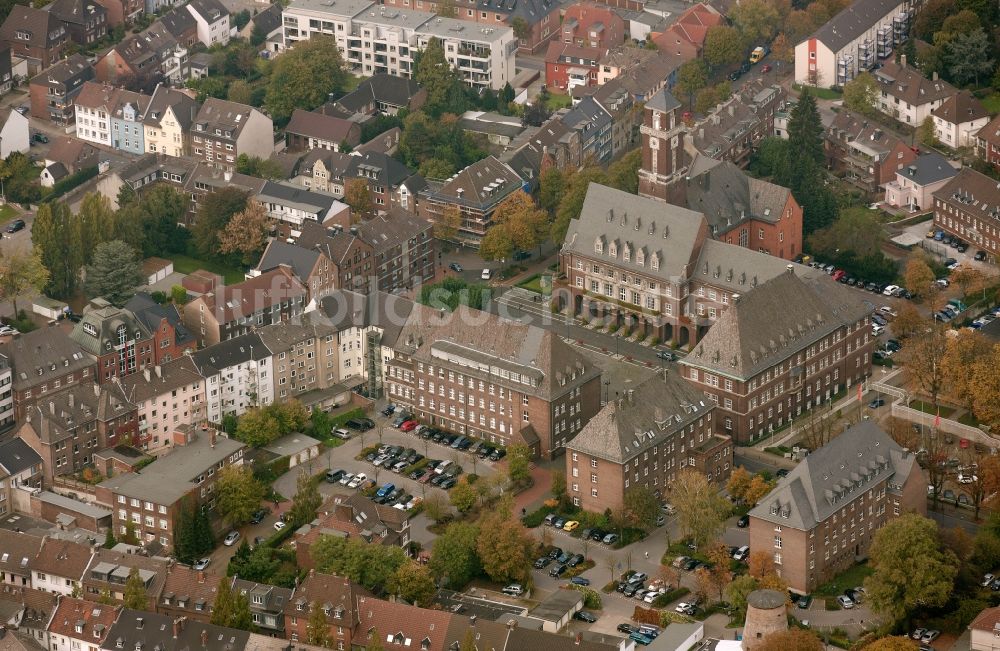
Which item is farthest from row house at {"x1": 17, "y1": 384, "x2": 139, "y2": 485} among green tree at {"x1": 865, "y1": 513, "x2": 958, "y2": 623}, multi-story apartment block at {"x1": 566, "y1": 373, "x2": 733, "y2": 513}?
green tree at {"x1": 865, "y1": 513, "x2": 958, "y2": 623}

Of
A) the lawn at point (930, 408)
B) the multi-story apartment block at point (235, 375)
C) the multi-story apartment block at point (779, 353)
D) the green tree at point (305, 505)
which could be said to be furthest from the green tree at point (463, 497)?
the lawn at point (930, 408)

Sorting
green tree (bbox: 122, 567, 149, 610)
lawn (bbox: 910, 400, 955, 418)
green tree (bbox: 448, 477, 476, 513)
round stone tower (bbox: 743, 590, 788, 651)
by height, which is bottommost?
lawn (bbox: 910, 400, 955, 418)

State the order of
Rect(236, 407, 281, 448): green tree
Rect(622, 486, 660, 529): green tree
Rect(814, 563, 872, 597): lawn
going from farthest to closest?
Rect(236, 407, 281, 448): green tree < Rect(622, 486, 660, 529): green tree < Rect(814, 563, 872, 597): lawn

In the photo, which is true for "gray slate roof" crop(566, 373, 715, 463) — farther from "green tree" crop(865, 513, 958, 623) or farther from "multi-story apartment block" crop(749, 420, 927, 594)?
"green tree" crop(865, 513, 958, 623)

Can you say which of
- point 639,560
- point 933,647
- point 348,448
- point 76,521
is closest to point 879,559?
point 933,647

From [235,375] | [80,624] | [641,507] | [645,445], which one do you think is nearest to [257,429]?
[235,375]

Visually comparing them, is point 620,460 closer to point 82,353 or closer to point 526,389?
point 526,389
